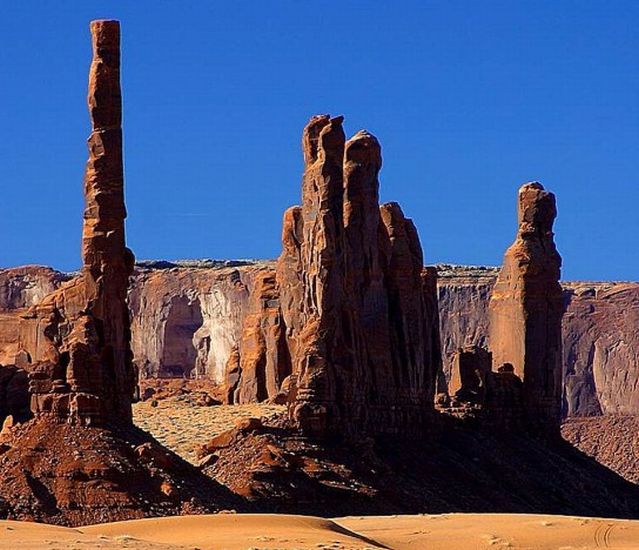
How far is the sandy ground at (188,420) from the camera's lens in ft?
228

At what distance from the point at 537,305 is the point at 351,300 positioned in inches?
977

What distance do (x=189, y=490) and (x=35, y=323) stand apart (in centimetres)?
3397

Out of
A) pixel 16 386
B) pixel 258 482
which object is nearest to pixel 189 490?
pixel 258 482

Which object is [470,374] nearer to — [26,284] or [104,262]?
[104,262]

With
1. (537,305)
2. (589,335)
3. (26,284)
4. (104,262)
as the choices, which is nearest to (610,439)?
(537,305)

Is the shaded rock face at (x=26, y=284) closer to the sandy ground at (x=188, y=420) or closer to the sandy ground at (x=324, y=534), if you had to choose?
the sandy ground at (x=188, y=420)

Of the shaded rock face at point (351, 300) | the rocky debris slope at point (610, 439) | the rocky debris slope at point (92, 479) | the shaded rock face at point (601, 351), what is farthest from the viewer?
the shaded rock face at point (601, 351)

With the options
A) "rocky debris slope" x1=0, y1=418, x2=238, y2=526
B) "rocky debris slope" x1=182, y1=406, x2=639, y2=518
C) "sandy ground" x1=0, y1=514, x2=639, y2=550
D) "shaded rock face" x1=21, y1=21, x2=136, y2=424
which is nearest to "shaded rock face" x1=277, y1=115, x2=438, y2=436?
"rocky debris slope" x1=182, y1=406, x2=639, y2=518

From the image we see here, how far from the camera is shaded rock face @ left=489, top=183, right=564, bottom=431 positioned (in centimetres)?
9031

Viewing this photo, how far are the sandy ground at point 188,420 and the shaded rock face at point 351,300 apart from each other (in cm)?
307

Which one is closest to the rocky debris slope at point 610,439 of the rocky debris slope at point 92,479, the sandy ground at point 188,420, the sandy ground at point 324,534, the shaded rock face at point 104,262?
the sandy ground at point 188,420

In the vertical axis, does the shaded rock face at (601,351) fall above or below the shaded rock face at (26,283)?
below

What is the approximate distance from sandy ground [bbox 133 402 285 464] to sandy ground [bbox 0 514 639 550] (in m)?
19.5

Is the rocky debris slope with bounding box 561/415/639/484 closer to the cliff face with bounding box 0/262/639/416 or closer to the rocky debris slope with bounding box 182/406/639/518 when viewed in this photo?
the cliff face with bounding box 0/262/639/416
